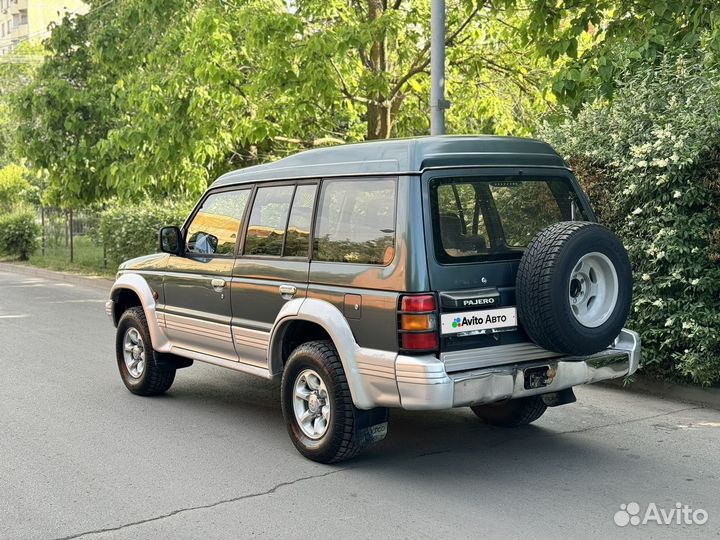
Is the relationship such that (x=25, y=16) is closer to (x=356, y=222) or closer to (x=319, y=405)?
(x=356, y=222)

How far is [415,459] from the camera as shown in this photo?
19.0 ft

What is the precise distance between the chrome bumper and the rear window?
0.68 m

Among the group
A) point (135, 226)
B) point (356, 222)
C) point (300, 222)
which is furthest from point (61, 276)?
point (356, 222)

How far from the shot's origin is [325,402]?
18.6 ft

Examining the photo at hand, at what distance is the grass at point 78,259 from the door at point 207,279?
42.9 ft

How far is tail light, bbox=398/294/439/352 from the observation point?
5.04 m

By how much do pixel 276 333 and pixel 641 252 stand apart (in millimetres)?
3594

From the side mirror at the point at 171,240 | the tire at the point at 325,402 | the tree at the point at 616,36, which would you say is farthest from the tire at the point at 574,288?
the tree at the point at 616,36

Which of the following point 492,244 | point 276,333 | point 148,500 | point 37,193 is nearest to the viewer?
point 148,500

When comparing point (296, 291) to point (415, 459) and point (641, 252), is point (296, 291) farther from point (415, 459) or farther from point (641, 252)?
point (641, 252)

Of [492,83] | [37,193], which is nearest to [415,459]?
[492,83]

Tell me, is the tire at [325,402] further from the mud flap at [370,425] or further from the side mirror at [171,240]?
the side mirror at [171,240]

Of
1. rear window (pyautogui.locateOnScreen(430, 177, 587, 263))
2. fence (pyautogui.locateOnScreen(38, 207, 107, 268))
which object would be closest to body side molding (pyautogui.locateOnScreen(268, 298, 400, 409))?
rear window (pyautogui.locateOnScreen(430, 177, 587, 263))

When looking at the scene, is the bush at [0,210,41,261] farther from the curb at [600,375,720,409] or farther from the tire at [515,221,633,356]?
the tire at [515,221,633,356]
